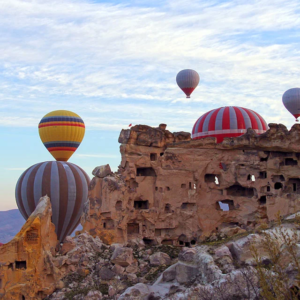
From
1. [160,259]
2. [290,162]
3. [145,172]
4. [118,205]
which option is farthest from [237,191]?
[160,259]

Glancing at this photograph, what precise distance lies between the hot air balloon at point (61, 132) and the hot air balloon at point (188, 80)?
965 centimetres

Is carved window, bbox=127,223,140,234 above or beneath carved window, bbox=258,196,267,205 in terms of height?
beneath

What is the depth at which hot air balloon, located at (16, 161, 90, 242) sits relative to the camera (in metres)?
33.6

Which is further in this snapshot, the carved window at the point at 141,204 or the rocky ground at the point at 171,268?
the carved window at the point at 141,204

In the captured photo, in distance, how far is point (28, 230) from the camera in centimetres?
1967

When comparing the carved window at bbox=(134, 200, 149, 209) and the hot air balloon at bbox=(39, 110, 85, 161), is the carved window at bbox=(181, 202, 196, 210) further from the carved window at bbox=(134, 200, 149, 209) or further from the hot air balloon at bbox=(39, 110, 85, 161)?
the hot air balloon at bbox=(39, 110, 85, 161)

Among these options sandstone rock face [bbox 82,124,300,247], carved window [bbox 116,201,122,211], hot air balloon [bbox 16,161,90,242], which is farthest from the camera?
hot air balloon [bbox 16,161,90,242]

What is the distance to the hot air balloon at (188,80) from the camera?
30.8 metres

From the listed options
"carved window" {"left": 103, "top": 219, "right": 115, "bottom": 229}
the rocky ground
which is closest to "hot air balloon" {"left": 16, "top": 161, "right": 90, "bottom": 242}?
"carved window" {"left": 103, "top": 219, "right": 115, "bottom": 229}

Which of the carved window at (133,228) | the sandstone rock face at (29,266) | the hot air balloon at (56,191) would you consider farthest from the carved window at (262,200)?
the hot air balloon at (56,191)

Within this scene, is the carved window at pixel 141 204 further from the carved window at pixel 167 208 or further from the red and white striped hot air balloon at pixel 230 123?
the red and white striped hot air balloon at pixel 230 123

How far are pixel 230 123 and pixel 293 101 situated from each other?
149 inches

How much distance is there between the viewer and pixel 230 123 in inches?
1079

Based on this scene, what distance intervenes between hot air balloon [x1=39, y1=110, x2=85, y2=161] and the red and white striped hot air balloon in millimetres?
11762
